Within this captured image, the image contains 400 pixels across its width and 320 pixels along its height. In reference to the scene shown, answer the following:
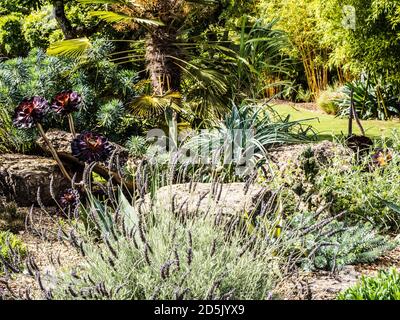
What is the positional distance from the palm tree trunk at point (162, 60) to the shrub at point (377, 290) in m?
5.00

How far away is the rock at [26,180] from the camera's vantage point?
6379 mm

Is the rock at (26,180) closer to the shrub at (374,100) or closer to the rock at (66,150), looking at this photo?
the rock at (66,150)

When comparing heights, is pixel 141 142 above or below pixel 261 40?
below

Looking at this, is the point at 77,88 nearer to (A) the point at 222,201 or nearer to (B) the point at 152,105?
(B) the point at 152,105

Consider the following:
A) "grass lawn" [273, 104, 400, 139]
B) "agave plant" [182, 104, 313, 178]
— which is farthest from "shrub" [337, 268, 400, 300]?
"grass lawn" [273, 104, 400, 139]

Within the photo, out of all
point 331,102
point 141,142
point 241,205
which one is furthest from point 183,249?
point 331,102

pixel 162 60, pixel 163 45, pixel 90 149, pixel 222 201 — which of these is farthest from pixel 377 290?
pixel 163 45

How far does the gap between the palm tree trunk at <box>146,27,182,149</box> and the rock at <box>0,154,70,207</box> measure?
77.3 inches

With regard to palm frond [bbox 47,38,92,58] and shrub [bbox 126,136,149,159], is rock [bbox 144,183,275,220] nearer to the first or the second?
shrub [bbox 126,136,149,159]

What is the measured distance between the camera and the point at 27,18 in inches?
493

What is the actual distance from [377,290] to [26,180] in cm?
413

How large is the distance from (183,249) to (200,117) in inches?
184

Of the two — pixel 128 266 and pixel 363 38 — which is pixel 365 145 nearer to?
pixel 128 266

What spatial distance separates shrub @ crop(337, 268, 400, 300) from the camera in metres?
3.14
